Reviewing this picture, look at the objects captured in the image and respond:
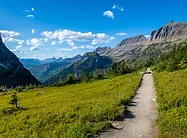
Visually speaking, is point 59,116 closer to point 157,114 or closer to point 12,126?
point 12,126

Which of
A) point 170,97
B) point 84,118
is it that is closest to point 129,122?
point 84,118

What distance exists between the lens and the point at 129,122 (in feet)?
69.5

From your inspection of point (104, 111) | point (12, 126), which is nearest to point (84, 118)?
point (104, 111)

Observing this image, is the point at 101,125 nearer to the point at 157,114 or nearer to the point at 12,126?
the point at 157,114

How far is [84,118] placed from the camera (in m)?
22.9

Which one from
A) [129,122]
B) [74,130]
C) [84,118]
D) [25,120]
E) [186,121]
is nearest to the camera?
[74,130]

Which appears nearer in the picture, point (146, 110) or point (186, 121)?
point (186, 121)

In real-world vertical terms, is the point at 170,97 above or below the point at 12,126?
above

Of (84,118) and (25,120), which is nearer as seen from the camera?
(84,118)

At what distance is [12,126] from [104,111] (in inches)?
405

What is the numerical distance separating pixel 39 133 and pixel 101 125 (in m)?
5.52

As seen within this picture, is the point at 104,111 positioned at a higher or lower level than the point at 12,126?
higher

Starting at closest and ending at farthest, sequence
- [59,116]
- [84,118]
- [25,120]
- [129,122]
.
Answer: [129,122] → [84,118] → [59,116] → [25,120]

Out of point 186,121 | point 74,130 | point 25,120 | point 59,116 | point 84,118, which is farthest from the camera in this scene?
point 25,120
